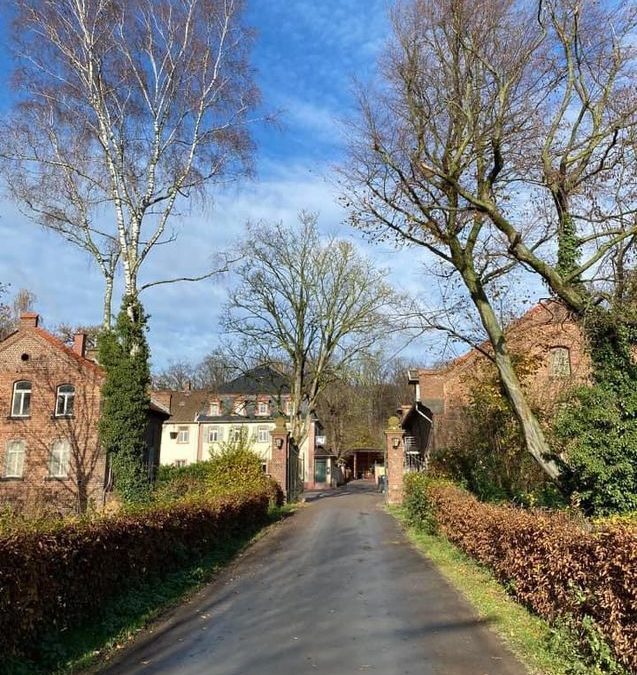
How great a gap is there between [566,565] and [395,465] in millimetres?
21936

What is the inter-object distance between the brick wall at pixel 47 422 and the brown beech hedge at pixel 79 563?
19514mm

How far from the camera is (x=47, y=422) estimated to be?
3009 centimetres

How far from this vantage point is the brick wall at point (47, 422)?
2894 cm

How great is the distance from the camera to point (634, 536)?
17.5 feet

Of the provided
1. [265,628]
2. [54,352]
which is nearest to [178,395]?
[54,352]

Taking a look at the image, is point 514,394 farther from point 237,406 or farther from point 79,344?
point 237,406

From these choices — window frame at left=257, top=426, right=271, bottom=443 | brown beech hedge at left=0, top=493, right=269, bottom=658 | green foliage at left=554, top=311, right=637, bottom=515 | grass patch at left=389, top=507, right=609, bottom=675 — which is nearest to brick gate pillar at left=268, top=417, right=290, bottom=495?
grass patch at left=389, top=507, right=609, bottom=675

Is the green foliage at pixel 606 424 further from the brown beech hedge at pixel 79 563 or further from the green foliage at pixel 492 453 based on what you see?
the green foliage at pixel 492 453

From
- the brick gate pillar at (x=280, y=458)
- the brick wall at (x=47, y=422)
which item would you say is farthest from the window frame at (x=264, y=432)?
the brick gate pillar at (x=280, y=458)

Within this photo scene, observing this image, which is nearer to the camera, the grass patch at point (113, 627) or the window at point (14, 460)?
the grass patch at point (113, 627)

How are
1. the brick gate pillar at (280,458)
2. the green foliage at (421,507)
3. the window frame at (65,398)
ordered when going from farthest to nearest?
the window frame at (65,398)
the brick gate pillar at (280,458)
the green foliage at (421,507)

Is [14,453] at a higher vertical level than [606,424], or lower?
higher

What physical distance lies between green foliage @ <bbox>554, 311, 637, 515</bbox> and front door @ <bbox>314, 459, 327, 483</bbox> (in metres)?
51.4

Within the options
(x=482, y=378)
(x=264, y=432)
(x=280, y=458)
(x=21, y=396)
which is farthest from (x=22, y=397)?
(x=264, y=432)
